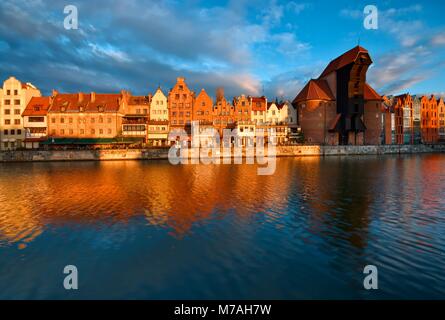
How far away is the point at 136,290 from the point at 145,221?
8459 millimetres

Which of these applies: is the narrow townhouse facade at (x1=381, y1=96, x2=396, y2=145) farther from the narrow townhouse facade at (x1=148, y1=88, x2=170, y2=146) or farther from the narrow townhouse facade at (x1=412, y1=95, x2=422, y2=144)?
the narrow townhouse facade at (x1=148, y1=88, x2=170, y2=146)

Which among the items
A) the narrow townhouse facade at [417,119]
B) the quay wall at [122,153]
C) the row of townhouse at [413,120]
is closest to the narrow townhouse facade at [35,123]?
the quay wall at [122,153]

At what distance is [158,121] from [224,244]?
67.5m

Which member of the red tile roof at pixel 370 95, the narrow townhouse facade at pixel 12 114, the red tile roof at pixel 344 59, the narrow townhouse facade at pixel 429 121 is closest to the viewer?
the narrow townhouse facade at pixel 12 114

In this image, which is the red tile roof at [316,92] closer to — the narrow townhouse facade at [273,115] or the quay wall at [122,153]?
the narrow townhouse facade at [273,115]

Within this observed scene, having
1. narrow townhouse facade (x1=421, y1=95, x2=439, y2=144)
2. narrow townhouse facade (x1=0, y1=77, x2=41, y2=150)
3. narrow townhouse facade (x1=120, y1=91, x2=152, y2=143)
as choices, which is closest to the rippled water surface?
narrow townhouse facade (x1=120, y1=91, x2=152, y2=143)

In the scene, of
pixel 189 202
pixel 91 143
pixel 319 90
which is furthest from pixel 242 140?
pixel 189 202

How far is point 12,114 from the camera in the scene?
2985 inches

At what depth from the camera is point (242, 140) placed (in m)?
77.6

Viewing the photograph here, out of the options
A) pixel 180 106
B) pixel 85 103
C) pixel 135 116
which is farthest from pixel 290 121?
pixel 85 103

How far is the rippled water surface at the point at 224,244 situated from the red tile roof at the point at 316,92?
207ft

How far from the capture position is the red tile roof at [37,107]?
74312 millimetres

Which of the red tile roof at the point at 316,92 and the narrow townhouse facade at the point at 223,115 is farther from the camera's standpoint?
the red tile roof at the point at 316,92

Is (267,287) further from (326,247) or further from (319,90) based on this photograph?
(319,90)
